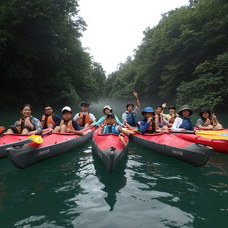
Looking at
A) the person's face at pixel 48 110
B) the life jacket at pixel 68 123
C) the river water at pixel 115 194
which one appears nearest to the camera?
the river water at pixel 115 194

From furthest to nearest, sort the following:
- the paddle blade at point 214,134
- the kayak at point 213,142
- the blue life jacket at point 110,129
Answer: the blue life jacket at point 110,129
the paddle blade at point 214,134
the kayak at point 213,142

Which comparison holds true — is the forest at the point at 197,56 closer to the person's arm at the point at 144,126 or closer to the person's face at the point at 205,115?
the person's face at the point at 205,115

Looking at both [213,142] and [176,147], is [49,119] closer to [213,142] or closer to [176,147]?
[176,147]

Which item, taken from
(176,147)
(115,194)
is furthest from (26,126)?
(176,147)

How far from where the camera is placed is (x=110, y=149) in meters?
5.11

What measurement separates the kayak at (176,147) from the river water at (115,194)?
26 cm

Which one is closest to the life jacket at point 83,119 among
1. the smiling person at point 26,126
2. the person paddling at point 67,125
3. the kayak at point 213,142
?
the person paddling at point 67,125

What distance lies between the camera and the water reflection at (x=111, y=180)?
405cm

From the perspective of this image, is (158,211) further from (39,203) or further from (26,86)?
(26,86)

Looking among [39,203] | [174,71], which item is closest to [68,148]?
[39,203]

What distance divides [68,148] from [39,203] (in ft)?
10.0

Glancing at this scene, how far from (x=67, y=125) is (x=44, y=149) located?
1.84m

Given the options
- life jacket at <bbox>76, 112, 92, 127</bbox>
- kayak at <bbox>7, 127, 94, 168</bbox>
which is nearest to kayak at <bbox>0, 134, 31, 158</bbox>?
kayak at <bbox>7, 127, 94, 168</bbox>

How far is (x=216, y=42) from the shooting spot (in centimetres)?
2081
